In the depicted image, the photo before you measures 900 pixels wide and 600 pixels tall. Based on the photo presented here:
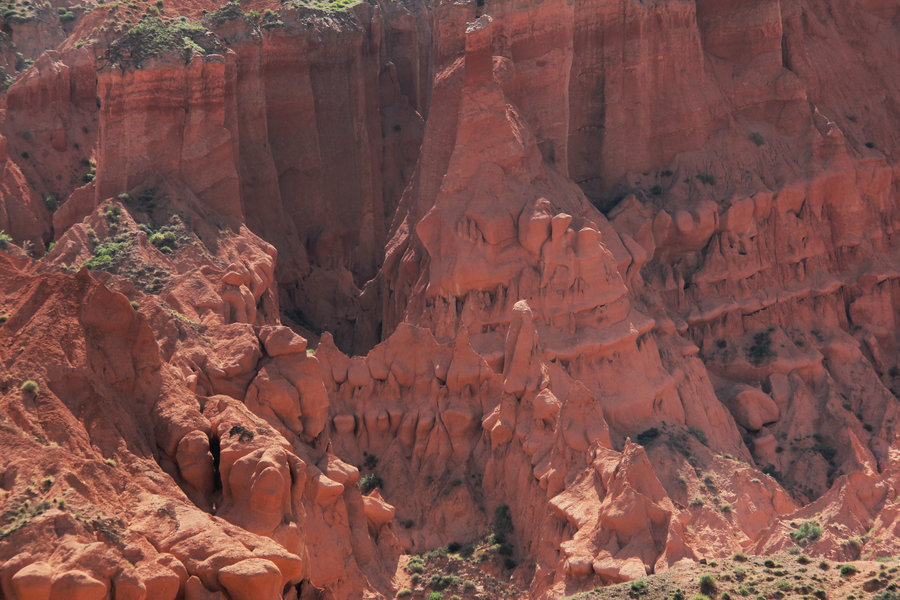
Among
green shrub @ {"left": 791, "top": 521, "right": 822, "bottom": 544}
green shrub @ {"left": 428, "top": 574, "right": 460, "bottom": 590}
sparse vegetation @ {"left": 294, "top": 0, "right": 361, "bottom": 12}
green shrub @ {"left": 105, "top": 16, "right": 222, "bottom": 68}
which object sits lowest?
green shrub @ {"left": 791, "top": 521, "right": 822, "bottom": 544}

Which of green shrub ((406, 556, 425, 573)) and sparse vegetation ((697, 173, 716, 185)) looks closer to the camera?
green shrub ((406, 556, 425, 573))

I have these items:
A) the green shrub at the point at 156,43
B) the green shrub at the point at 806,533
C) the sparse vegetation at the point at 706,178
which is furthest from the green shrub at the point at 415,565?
the sparse vegetation at the point at 706,178

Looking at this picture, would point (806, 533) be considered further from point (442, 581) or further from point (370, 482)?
point (370, 482)

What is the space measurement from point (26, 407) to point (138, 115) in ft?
92.0

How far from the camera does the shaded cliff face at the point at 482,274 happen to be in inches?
1612

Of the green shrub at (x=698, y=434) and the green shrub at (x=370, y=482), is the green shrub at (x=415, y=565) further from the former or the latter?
the green shrub at (x=698, y=434)

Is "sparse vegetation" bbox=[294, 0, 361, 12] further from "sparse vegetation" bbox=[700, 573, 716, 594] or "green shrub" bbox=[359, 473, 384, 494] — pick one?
"sparse vegetation" bbox=[700, 573, 716, 594]

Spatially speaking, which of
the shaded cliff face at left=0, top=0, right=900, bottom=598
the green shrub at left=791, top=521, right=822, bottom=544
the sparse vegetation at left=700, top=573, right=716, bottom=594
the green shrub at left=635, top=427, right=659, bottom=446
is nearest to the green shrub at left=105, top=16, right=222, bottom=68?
the shaded cliff face at left=0, top=0, right=900, bottom=598

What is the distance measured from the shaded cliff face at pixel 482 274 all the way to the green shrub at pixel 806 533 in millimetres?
147

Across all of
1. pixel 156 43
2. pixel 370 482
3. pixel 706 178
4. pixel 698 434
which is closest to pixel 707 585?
pixel 370 482

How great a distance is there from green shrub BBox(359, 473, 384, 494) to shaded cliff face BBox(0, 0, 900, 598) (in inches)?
3.5

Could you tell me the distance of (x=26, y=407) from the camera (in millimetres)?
30953

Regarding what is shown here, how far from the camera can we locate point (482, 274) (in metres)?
56.3

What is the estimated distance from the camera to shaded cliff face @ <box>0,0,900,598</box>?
4094 centimetres
